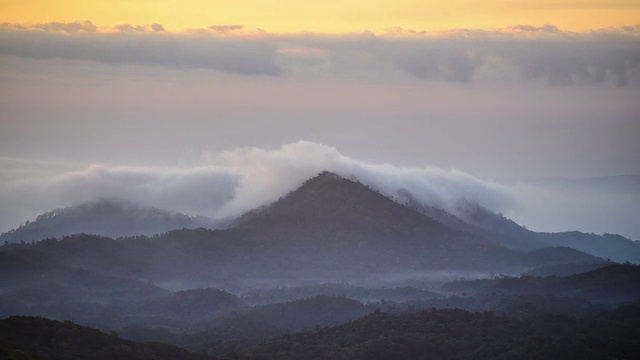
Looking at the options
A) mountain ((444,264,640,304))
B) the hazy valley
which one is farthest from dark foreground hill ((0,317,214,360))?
mountain ((444,264,640,304))

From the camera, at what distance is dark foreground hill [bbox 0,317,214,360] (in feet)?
335

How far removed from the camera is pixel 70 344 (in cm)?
10588

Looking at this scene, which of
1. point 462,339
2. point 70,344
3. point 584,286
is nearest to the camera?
point 70,344

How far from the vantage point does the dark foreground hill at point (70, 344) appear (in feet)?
335

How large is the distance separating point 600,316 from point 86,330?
5338 cm

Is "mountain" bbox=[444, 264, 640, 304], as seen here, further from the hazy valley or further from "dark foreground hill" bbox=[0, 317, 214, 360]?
"dark foreground hill" bbox=[0, 317, 214, 360]

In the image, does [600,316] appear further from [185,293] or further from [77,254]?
[77,254]

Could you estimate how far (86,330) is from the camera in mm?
109812

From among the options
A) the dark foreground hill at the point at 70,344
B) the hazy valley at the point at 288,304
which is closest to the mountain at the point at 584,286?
the hazy valley at the point at 288,304

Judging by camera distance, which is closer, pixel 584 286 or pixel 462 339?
pixel 462 339

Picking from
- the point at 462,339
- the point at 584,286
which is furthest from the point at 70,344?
the point at 584,286

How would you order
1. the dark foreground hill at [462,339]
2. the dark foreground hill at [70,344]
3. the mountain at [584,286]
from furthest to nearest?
the mountain at [584,286]
the dark foreground hill at [462,339]
the dark foreground hill at [70,344]

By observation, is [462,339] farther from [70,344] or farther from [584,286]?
[70,344]

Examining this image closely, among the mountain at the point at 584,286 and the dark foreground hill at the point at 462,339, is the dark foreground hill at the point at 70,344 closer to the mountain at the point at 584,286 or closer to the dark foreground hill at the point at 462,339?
the dark foreground hill at the point at 462,339
